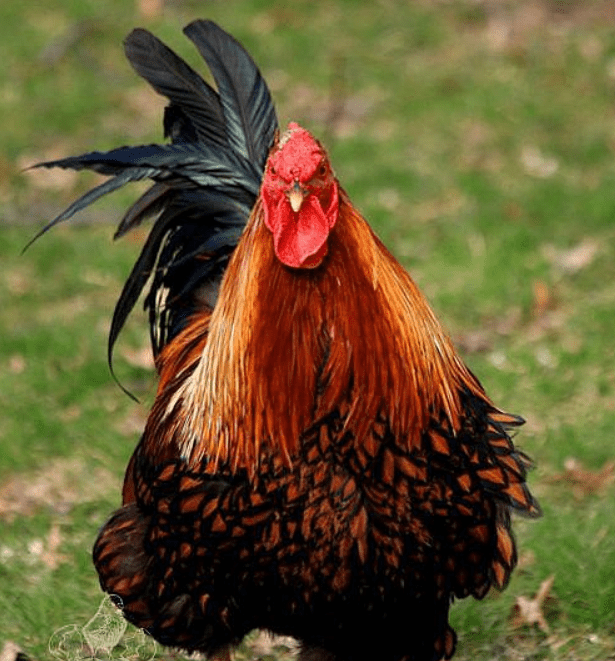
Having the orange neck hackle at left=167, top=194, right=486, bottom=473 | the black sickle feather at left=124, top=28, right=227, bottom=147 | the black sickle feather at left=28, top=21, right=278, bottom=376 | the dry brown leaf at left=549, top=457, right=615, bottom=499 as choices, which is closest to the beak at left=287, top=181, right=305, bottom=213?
the orange neck hackle at left=167, top=194, right=486, bottom=473

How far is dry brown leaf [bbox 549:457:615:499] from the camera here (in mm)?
5512

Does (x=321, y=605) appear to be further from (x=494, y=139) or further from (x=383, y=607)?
(x=494, y=139)

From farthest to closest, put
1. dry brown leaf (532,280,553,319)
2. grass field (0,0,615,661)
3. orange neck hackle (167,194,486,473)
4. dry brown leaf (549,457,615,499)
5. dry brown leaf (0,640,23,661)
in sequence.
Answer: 1. dry brown leaf (532,280,553,319)
2. dry brown leaf (549,457,615,499)
3. grass field (0,0,615,661)
4. dry brown leaf (0,640,23,661)
5. orange neck hackle (167,194,486,473)

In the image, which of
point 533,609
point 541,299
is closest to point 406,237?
point 541,299

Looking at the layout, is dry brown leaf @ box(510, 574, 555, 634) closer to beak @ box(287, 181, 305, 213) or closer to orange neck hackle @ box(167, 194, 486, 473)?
orange neck hackle @ box(167, 194, 486, 473)

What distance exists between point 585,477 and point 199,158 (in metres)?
2.27

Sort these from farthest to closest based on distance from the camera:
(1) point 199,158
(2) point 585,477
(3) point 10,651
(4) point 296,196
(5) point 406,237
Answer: (5) point 406,237 → (2) point 585,477 → (3) point 10,651 → (1) point 199,158 → (4) point 296,196

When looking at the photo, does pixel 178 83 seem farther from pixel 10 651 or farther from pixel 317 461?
pixel 10 651

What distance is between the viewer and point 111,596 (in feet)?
13.5

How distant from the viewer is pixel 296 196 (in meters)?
3.32

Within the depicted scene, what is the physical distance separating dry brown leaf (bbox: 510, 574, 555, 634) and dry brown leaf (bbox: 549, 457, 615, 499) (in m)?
0.77

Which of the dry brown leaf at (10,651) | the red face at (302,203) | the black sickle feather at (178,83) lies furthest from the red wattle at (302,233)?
the dry brown leaf at (10,651)

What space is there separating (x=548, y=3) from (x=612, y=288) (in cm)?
448

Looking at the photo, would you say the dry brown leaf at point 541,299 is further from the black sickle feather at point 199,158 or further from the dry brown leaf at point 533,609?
the black sickle feather at point 199,158
